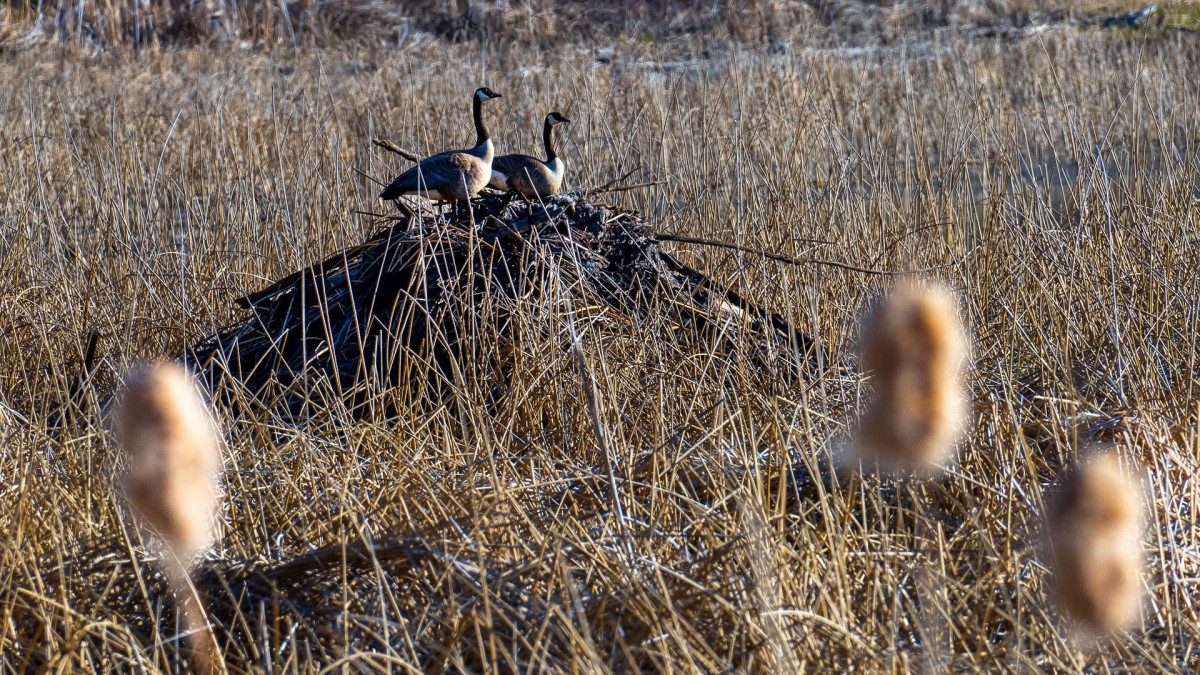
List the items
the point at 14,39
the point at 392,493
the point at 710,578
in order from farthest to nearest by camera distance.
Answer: the point at 14,39, the point at 392,493, the point at 710,578

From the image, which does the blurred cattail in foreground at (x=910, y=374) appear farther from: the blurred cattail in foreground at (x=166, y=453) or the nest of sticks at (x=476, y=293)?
the nest of sticks at (x=476, y=293)

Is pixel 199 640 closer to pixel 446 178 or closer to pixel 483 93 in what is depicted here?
pixel 446 178

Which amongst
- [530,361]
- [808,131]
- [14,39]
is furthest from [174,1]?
[530,361]

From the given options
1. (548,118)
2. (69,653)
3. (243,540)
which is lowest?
(243,540)

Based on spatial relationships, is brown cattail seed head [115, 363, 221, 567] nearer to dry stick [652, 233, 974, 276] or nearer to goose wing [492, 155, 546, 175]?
dry stick [652, 233, 974, 276]

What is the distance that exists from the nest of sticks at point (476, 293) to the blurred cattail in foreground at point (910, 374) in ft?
7.05

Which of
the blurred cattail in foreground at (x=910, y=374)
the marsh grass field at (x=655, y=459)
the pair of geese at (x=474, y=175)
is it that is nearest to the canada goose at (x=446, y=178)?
the pair of geese at (x=474, y=175)

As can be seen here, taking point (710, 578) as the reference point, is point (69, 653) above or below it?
above

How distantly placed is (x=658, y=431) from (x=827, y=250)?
1.82 meters

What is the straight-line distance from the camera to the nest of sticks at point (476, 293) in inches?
119

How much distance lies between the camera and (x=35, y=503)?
207cm

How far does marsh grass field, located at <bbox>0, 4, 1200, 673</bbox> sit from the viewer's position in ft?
5.17

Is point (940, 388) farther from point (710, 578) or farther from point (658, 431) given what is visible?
point (658, 431)

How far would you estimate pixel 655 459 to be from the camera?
76.5 inches
